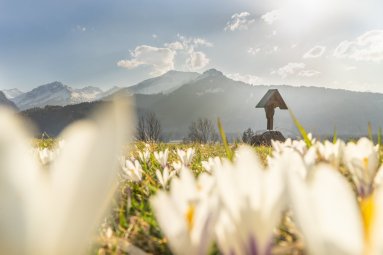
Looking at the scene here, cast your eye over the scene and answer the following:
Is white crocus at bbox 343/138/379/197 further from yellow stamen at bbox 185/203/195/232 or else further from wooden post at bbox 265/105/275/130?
wooden post at bbox 265/105/275/130

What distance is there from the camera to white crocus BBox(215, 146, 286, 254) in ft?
2.68

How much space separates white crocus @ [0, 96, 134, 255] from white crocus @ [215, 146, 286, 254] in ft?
0.87

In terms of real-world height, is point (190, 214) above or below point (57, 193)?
below

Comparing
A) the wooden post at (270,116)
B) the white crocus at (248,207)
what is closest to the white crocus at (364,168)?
the white crocus at (248,207)

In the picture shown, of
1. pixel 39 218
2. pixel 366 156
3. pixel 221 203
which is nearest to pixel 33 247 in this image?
pixel 39 218

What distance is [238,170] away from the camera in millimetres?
888

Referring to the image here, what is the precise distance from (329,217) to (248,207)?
228 mm

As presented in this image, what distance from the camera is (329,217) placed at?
2.01 ft

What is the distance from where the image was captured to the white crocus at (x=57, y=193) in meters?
0.69

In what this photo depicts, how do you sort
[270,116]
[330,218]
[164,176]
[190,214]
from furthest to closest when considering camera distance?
[270,116] → [164,176] → [190,214] → [330,218]

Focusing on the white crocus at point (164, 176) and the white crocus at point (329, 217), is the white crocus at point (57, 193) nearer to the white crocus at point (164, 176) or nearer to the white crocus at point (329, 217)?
the white crocus at point (329, 217)

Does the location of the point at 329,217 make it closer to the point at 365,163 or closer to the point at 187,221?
the point at 187,221

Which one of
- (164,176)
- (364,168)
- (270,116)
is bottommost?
(270,116)

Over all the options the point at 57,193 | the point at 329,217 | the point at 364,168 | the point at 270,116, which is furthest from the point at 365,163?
the point at 270,116
